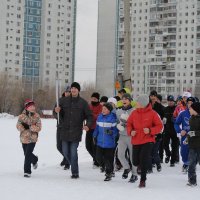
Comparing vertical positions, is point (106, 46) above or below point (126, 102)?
above

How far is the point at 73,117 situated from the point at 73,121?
83mm

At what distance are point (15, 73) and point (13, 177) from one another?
94.6 m

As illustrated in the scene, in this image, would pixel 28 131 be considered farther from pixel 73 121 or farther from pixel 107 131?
pixel 107 131

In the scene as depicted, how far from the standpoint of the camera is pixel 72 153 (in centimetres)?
990

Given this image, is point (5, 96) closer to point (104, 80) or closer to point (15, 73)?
point (15, 73)

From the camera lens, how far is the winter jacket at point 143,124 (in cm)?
900

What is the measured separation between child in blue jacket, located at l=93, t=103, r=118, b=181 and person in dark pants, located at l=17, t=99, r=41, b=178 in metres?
1.36

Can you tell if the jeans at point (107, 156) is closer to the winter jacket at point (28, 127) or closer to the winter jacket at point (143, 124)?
the winter jacket at point (143, 124)

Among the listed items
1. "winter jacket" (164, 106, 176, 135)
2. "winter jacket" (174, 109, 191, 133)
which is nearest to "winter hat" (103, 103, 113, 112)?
"winter jacket" (174, 109, 191, 133)

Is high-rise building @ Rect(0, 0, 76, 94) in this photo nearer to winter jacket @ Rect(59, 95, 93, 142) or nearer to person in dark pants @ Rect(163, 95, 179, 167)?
person in dark pants @ Rect(163, 95, 179, 167)

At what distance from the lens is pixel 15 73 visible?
102812 millimetres

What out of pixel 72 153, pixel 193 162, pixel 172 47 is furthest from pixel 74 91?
pixel 172 47

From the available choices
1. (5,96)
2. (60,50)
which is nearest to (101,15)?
(60,50)

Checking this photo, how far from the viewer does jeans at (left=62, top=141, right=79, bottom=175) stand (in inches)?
389
